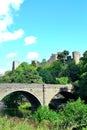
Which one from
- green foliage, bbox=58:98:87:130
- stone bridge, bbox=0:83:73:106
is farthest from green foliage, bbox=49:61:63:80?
green foliage, bbox=58:98:87:130

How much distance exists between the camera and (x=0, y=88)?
4844 centimetres

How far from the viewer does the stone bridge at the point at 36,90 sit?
49.1 metres

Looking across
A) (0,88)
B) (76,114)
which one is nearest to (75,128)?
(76,114)

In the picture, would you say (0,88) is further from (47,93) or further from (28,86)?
(47,93)

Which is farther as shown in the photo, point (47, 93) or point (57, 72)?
point (57, 72)

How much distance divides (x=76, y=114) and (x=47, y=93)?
23.5m


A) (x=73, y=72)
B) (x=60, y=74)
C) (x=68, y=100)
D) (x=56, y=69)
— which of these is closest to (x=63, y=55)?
(x=56, y=69)

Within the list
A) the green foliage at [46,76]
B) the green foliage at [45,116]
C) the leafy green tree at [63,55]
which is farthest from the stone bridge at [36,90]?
the leafy green tree at [63,55]

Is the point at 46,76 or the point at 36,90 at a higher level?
the point at 46,76

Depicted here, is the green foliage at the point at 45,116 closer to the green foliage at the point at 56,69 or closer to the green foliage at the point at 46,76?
the green foliage at the point at 46,76

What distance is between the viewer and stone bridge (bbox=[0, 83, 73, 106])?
4910cm

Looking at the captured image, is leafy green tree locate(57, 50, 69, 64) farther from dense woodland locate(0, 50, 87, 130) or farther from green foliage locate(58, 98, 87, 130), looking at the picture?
green foliage locate(58, 98, 87, 130)

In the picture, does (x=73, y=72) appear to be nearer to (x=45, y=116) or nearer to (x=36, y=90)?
(x=36, y=90)

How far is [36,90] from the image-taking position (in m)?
52.9
